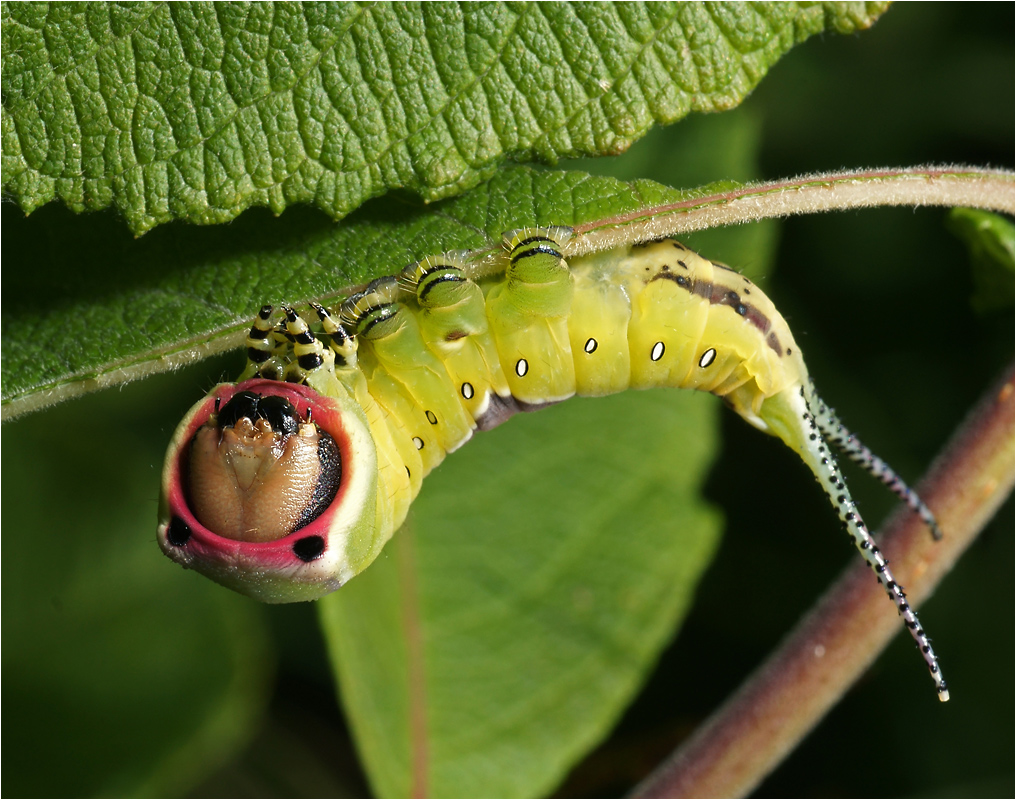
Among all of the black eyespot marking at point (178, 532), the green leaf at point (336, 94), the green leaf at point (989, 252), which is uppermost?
the green leaf at point (336, 94)

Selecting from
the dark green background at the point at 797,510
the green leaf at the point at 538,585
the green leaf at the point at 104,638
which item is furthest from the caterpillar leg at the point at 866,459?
the green leaf at the point at 104,638

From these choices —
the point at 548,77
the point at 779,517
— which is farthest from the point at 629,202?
the point at 779,517

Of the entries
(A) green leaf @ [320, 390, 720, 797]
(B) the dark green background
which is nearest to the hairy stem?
(B) the dark green background

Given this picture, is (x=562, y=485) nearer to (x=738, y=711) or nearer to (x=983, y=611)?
(x=738, y=711)

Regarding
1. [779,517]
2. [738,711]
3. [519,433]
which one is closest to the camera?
[738,711]

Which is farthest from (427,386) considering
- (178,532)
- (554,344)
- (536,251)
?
(178,532)

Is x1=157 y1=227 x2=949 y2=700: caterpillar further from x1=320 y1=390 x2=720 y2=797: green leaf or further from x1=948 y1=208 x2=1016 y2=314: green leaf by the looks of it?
x1=320 y1=390 x2=720 y2=797: green leaf

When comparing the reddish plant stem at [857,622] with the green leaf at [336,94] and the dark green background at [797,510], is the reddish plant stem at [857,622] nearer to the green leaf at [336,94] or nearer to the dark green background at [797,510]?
the dark green background at [797,510]
